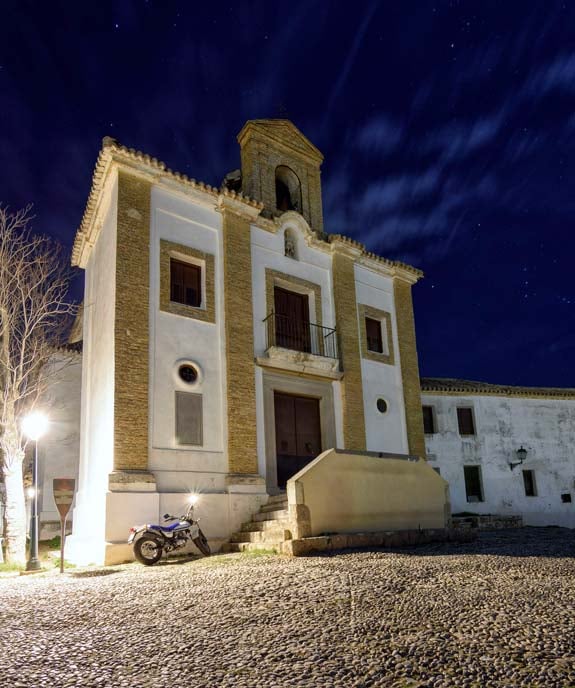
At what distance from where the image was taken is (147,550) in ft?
30.7

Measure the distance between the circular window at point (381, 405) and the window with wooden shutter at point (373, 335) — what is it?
57.5 inches

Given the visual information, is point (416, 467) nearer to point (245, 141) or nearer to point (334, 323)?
point (334, 323)

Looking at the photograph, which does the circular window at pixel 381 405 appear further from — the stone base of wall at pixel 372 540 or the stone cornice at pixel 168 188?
the stone base of wall at pixel 372 540

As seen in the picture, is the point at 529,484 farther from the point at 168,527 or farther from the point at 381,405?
the point at 168,527

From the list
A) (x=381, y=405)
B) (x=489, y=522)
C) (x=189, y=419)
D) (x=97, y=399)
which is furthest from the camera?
(x=489, y=522)

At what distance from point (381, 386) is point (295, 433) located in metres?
3.30

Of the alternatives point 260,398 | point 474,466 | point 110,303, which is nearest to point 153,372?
point 110,303

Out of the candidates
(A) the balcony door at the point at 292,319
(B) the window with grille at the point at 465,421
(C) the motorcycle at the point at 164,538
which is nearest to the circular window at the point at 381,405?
(A) the balcony door at the point at 292,319

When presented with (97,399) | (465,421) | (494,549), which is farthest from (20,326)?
(465,421)

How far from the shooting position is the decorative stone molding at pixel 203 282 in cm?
1230

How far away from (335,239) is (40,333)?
316 inches

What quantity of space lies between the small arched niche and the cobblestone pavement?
11.5 meters

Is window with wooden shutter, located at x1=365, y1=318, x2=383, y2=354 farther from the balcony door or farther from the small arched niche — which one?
the small arched niche

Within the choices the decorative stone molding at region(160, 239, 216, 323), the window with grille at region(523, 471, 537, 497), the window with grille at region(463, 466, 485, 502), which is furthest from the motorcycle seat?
the window with grille at region(523, 471, 537, 497)
